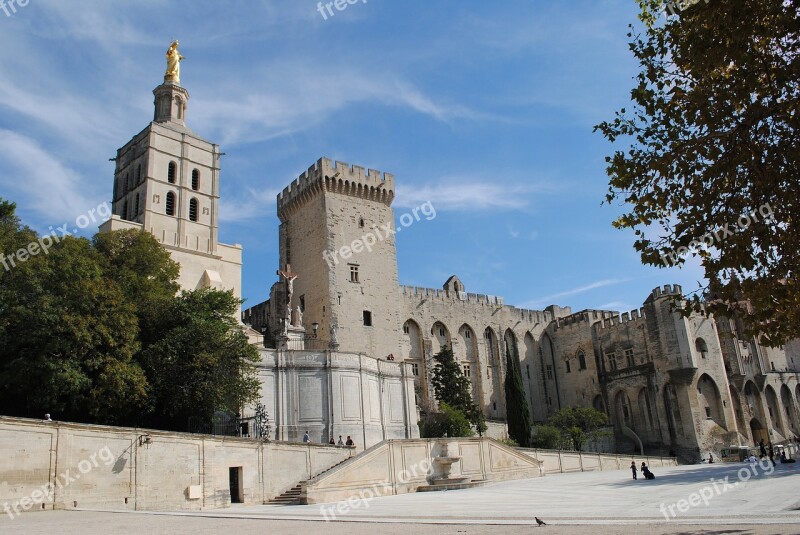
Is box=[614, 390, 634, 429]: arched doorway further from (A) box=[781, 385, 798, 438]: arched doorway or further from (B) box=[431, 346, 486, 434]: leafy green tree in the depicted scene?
(A) box=[781, 385, 798, 438]: arched doorway

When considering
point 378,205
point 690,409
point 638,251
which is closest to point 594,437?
point 690,409

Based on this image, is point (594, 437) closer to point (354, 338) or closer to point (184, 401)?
point (354, 338)

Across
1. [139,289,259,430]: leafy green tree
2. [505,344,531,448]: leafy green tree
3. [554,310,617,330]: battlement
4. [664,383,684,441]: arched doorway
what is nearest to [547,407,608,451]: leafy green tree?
[505,344,531,448]: leafy green tree

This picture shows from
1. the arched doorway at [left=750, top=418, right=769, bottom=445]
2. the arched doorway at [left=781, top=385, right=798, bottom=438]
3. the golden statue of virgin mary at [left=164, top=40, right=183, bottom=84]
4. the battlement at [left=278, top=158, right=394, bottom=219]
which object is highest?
the golden statue of virgin mary at [left=164, top=40, right=183, bottom=84]

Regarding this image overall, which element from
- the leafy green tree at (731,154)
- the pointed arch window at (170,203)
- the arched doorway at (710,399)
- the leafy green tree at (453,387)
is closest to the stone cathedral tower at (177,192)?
the pointed arch window at (170,203)

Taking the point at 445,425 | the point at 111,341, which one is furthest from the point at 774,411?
the point at 111,341

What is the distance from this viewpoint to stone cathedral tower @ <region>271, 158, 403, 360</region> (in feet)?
135

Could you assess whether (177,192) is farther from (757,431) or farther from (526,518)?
(757,431)

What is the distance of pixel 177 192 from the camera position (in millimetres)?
38188

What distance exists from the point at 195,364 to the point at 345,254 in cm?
2017

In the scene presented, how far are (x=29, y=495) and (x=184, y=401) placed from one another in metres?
7.88

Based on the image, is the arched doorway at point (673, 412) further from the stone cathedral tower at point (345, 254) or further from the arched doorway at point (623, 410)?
the stone cathedral tower at point (345, 254)

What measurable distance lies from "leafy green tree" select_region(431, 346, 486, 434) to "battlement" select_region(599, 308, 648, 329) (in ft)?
48.5

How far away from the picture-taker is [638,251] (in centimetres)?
1015
